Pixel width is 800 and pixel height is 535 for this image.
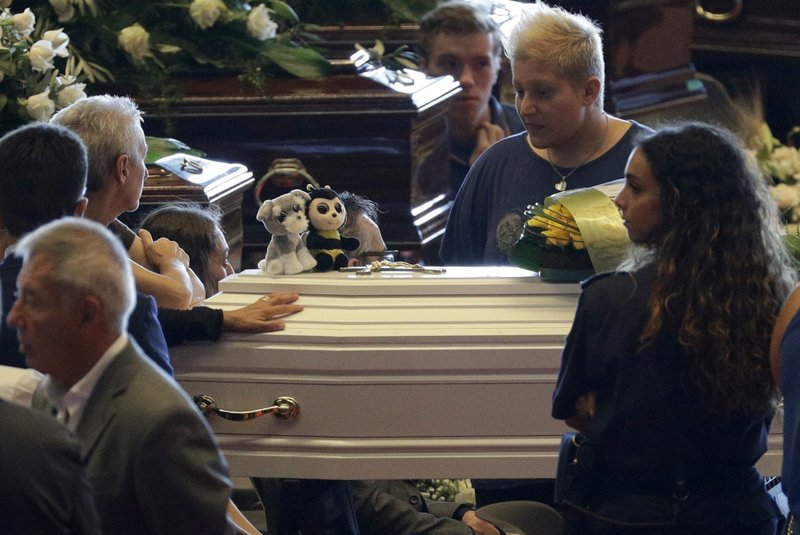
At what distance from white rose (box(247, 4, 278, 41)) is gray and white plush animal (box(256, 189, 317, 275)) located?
69.5 inches

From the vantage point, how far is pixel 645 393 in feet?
8.61

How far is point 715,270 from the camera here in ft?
8.59

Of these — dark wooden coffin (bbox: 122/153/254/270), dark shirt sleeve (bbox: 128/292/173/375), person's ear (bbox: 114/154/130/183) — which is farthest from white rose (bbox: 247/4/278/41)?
dark shirt sleeve (bbox: 128/292/173/375)

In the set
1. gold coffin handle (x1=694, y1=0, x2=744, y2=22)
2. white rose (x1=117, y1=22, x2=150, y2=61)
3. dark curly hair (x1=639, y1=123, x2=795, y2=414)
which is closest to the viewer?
dark curly hair (x1=639, y1=123, x2=795, y2=414)

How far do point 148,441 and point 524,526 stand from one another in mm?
1364

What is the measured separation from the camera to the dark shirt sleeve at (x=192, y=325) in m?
3.07

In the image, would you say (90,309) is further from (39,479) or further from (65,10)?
(65,10)

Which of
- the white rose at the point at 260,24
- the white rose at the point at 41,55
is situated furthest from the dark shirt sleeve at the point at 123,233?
the white rose at the point at 260,24

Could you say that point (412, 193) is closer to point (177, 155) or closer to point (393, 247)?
point (393, 247)

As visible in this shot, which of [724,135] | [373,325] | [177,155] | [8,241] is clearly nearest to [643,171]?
[724,135]

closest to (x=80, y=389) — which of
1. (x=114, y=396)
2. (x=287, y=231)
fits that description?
(x=114, y=396)

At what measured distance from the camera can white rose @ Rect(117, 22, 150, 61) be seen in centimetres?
495

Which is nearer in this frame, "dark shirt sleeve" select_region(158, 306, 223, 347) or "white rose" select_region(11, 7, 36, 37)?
"dark shirt sleeve" select_region(158, 306, 223, 347)

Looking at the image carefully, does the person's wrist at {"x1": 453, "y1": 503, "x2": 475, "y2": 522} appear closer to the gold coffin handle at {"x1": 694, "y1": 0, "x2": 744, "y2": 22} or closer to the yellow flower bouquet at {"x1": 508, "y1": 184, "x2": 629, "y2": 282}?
the yellow flower bouquet at {"x1": 508, "y1": 184, "x2": 629, "y2": 282}
